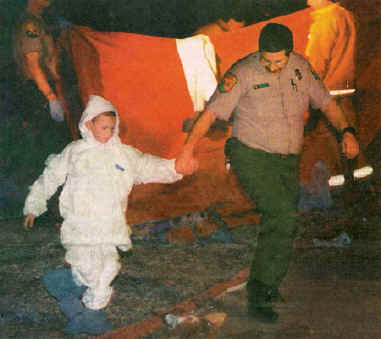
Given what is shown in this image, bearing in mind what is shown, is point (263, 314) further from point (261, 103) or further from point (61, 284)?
point (61, 284)

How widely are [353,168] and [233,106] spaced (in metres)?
1.70

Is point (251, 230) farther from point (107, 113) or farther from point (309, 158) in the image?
point (107, 113)

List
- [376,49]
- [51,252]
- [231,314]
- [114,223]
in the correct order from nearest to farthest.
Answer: [231,314] → [114,223] → [51,252] → [376,49]

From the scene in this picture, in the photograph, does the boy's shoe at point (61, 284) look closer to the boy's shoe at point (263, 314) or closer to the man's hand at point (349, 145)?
the boy's shoe at point (263, 314)

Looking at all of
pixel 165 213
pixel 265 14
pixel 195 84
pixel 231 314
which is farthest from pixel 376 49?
pixel 231 314

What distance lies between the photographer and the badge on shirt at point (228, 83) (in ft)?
9.37

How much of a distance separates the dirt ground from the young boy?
0.68ft

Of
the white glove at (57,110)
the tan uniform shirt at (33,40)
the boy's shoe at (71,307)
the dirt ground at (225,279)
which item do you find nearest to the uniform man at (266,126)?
the dirt ground at (225,279)

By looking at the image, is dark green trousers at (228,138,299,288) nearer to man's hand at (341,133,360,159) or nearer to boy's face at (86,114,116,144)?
man's hand at (341,133,360,159)

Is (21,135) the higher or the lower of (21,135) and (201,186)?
the higher

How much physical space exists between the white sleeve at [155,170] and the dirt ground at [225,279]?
48 centimetres

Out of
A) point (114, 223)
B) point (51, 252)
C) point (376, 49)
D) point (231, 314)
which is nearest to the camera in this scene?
point (231, 314)

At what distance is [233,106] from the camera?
2.88 m

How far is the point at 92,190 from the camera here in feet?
9.48
